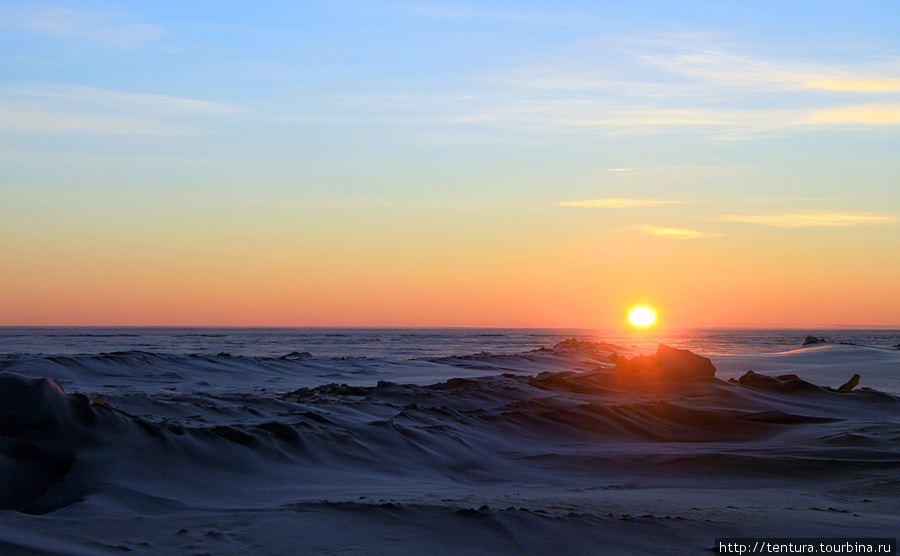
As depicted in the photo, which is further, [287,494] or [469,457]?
[469,457]

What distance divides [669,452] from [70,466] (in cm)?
436

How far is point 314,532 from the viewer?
10.8 feet

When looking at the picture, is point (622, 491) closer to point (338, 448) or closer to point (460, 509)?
point (460, 509)

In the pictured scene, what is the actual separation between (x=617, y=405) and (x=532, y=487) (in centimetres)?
363

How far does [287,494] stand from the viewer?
13.6 feet

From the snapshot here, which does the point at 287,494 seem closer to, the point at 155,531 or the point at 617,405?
the point at 155,531

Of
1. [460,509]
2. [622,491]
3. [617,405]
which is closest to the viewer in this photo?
[460,509]

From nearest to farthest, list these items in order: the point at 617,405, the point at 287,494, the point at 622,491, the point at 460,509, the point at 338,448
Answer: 1. the point at 460,509
2. the point at 287,494
3. the point at 622,491
4. the point at 338,448
5. the point at 617,405

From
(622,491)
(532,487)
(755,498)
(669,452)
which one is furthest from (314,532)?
(669,452)

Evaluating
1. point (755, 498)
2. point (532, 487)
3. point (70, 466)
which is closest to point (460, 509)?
point (532, 487)

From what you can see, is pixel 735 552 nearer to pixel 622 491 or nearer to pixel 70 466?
pixel 622 491

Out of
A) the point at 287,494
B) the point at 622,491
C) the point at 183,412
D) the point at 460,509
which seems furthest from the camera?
the point at 183,412

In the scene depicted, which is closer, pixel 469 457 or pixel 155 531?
pixel 155 531

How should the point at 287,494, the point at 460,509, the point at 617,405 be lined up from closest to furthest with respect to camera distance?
the point at 460,509, the point at 287,494, the point at 617,405
